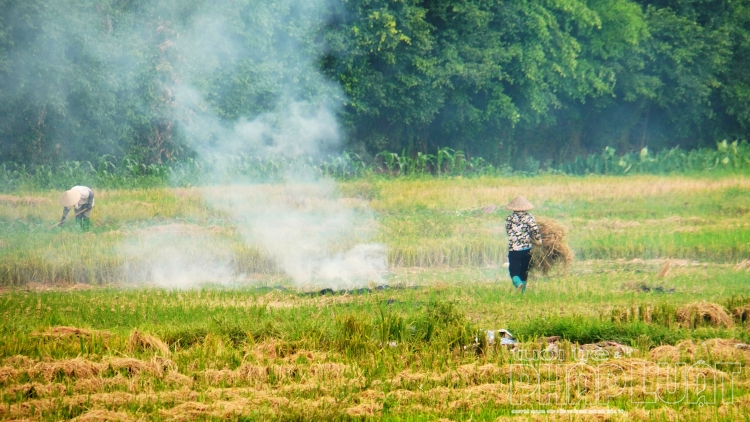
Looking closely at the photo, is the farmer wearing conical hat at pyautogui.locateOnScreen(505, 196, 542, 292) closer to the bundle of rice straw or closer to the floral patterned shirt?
the floral patterned shirt

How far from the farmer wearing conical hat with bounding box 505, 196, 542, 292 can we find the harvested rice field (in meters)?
0.31

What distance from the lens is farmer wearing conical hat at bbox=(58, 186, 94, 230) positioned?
14.9m

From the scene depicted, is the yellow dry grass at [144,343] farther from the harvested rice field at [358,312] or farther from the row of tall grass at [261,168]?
the row of tall grass at [261,168]

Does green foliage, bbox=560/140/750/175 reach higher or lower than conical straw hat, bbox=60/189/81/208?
higher

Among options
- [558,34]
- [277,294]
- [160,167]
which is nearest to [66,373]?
[277,294]

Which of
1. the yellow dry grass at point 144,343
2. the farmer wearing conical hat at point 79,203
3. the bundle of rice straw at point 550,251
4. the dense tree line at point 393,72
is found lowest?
the yellow dry grass at point 144,343

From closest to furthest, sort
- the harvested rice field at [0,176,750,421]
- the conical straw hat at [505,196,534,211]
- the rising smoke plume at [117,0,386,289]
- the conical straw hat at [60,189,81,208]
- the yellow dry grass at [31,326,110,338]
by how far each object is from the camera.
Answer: the harvested rice field at [0,176,750,421] → the yellow dry grass at [31,326,110,338] → the conical straw hat at [505,196,534,211] → the rising smoke plume at [117,0,386,289] → the conical straw hat at [60,189,81,208]

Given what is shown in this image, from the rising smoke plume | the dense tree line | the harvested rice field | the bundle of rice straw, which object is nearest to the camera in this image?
the harvested rice field

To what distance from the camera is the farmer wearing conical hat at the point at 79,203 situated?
14922 mm

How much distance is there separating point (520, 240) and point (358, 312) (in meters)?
2.58

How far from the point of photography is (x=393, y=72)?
25.6 metres

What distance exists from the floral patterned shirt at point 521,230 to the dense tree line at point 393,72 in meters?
12.1

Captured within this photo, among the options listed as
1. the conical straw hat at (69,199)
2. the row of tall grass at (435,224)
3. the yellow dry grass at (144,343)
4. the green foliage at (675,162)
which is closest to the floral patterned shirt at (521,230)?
the row of tall grass at (435,224)

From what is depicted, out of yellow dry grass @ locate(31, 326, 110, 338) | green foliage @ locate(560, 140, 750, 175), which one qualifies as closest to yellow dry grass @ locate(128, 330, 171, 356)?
yellow dry grass @ locate(31, 326, 110, 338)
